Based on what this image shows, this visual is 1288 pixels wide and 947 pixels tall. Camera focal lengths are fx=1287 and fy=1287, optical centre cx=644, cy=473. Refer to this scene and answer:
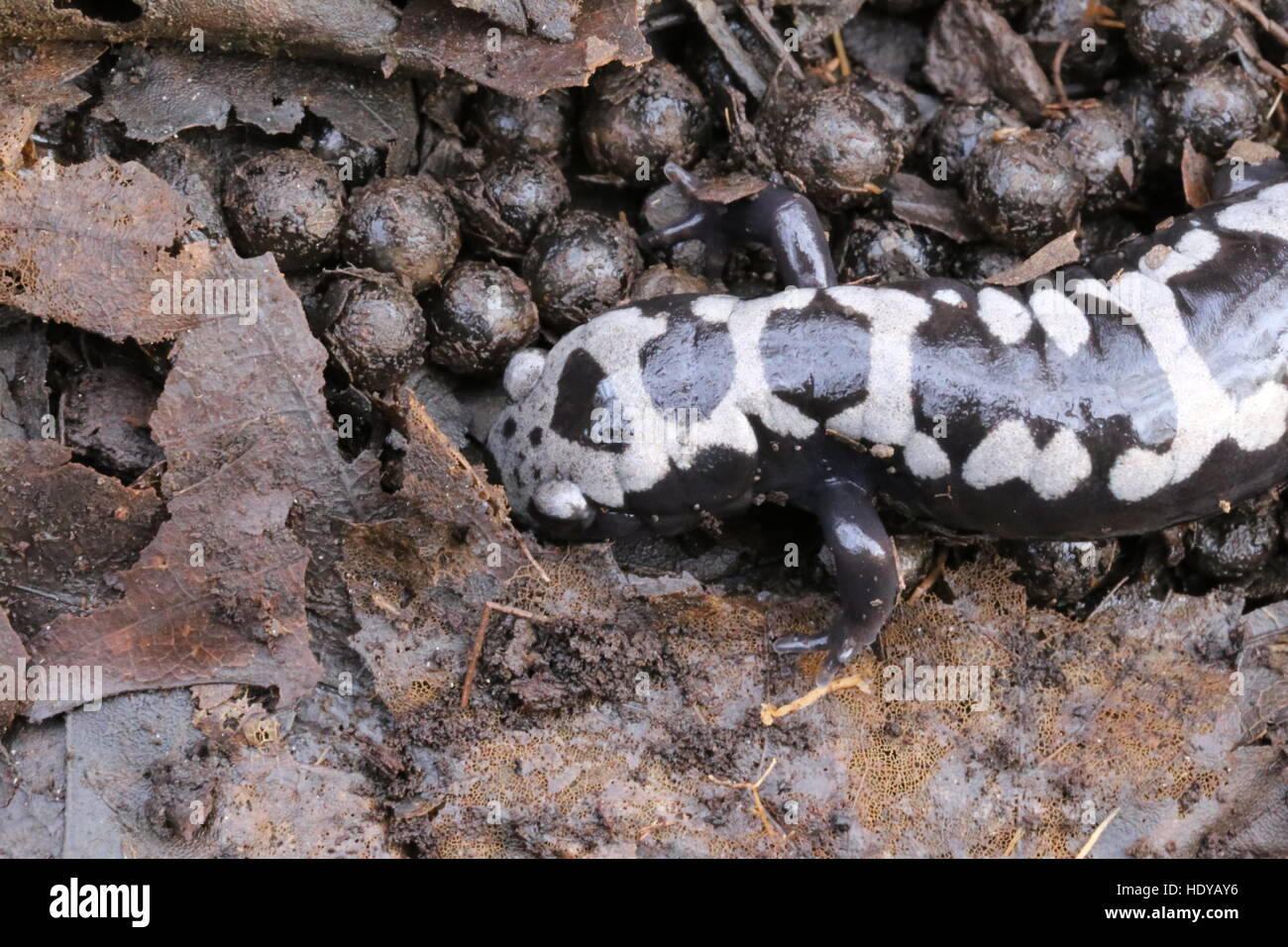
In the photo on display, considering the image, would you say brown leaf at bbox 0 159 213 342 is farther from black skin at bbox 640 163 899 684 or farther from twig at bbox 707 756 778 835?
twig at bbox 707 756 778 835

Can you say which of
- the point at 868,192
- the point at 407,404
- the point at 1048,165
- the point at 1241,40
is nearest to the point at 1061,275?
the point at 1048,165

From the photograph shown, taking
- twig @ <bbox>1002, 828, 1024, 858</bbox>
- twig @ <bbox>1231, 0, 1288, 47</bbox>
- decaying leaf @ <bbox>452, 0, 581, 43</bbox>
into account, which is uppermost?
twig @ <bbox>1231, 0, 1288, 47</bbox>

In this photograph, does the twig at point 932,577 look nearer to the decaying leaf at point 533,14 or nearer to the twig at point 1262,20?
the decaying leaf at point 533,14


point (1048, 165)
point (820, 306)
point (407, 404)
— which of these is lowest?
point (407, 404)

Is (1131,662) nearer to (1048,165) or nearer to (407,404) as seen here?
(1048,165)

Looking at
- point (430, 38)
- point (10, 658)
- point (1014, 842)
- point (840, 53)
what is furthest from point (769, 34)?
point (10, 658)

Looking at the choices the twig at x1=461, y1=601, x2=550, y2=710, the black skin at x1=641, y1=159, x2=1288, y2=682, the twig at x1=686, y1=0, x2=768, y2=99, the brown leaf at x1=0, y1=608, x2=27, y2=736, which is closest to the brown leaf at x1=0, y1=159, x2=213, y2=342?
the brown leaf at x1=0, y1=608, x2=27, y2=736
